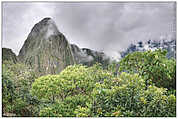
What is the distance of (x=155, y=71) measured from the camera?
3426 mm

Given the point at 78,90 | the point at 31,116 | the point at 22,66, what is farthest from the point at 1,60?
the point at 78,90

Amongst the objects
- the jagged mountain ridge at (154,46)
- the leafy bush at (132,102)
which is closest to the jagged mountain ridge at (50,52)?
the jagged mountain ridge at (154,46)

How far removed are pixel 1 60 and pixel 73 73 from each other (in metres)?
0.80

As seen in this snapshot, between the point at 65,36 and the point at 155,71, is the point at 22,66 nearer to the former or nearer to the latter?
the point at 65,36

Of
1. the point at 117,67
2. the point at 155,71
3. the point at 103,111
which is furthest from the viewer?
the point at 155,71

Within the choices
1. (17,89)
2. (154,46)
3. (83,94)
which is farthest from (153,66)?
(17,89)

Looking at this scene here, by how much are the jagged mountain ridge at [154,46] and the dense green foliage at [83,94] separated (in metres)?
0.25

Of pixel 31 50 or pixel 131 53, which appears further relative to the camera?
pixel 131 53

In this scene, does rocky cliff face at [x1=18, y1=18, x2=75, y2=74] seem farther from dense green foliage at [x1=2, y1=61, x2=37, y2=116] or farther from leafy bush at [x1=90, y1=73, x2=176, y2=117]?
leafy bush at [x1=90, y1=73, x2=176, y2=117]

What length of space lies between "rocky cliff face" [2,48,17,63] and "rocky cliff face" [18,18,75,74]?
0.21 feet

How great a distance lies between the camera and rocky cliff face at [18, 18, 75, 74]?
270 cm

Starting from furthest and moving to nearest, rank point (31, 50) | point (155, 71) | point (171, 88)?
point (171, 88) → point (155, 71) → point (31, 50)

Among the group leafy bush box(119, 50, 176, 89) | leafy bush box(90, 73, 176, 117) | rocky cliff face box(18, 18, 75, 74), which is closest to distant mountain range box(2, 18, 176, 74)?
rocky cliff face box(18, 18, 75, 74)

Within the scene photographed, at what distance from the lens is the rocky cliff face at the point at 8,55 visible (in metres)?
2.62
